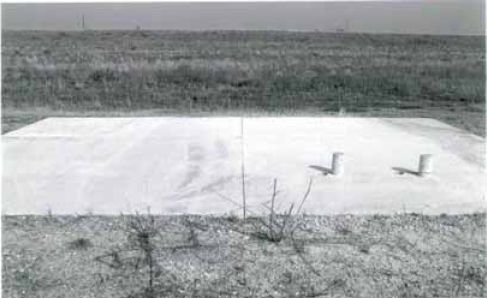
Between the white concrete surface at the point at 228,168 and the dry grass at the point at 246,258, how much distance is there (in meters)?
0.27

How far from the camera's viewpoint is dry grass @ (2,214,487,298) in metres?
3.20

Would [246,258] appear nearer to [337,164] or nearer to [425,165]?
[337,164]

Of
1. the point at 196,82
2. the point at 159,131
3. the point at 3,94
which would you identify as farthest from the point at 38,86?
the point at 159,131

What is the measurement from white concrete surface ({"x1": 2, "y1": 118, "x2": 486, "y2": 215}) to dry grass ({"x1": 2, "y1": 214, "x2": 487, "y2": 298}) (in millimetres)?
269

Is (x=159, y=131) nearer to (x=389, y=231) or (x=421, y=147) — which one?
(x=421, y=147)

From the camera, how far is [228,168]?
17.7 ft

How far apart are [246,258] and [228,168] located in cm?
190

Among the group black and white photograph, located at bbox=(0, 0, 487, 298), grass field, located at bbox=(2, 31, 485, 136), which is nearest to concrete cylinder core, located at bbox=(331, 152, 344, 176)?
black and white photograph, located at bbox=(0, 0, 487, 298)

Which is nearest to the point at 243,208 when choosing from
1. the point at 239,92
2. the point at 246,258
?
the point at 246,258

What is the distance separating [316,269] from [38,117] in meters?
7.42

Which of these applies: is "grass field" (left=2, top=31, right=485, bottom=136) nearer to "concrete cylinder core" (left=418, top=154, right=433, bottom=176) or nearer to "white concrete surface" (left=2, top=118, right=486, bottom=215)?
"white concrete surface" (left=2, top=118, right=486, bottom=215)

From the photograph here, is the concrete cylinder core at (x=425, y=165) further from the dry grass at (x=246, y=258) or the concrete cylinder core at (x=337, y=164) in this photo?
the dry grass at (x=246, y=258)

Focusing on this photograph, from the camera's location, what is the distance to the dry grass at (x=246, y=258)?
3.20 metres

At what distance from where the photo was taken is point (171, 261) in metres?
3.51
